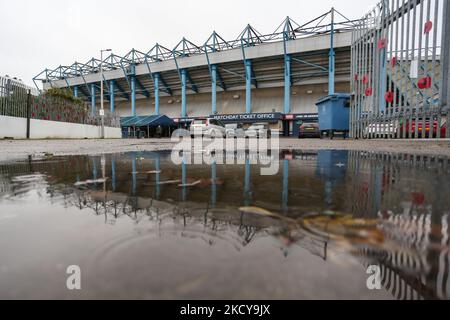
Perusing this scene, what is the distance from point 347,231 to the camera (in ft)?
3.33

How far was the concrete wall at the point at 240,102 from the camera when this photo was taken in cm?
3203

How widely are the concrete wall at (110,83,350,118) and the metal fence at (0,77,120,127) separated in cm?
2048

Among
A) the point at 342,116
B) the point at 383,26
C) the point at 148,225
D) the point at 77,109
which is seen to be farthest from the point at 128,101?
the point at 148,225

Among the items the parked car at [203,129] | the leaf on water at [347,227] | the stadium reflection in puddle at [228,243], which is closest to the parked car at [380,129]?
the stadium reflection in puddle at [228,243]

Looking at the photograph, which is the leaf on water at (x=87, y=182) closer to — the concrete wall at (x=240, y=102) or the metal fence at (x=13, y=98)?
the metal fence at (x=13, y=98)

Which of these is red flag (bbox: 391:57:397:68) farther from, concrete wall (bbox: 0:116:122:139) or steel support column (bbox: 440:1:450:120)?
concrete wall (bbox: 0:116:122:139)

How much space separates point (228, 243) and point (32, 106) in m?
16.4

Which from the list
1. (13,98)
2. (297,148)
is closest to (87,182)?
(297,148)

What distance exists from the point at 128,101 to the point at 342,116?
3887cm

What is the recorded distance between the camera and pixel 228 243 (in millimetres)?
923

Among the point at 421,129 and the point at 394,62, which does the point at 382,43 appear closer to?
the point at 394,62

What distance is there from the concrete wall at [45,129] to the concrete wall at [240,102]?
19.4m

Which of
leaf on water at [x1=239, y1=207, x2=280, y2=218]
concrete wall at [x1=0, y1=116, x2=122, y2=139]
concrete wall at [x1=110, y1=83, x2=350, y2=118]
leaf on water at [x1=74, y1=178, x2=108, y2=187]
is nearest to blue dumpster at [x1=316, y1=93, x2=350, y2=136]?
leaf on water at [x1=74, y1=178, x2=108, y2=187]
